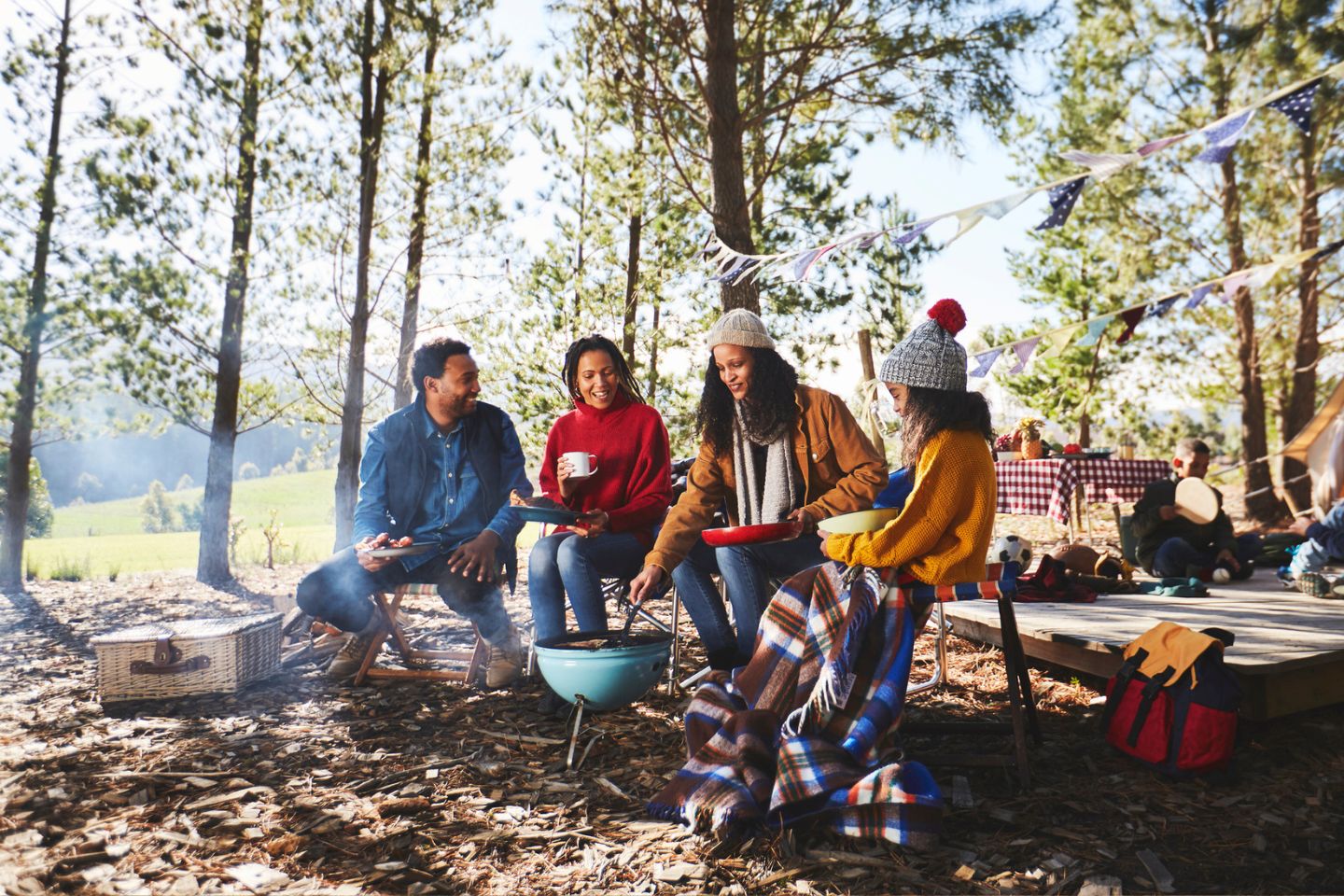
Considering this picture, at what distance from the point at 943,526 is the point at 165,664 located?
3.01m

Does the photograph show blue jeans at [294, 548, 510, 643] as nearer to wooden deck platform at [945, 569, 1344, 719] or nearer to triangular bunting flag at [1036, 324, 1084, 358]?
wooden deck platform at [945, 569, 1344, 719]

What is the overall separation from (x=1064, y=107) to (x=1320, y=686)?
8.20m

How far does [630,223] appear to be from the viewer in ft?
26.7

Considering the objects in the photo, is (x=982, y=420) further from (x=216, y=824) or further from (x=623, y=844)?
(x=216, y=824)

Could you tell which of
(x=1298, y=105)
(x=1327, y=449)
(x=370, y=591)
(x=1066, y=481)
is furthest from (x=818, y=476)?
(x=1066, y=481)

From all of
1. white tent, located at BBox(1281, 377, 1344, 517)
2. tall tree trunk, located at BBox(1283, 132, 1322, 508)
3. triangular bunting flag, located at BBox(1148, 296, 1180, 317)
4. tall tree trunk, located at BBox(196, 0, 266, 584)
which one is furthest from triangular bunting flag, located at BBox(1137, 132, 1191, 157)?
tall tree trunk, located at BBox(196, 0, 266, 584)

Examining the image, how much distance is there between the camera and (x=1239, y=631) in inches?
129

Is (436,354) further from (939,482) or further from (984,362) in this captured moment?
(984,362)

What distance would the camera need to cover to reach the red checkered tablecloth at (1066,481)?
657cm

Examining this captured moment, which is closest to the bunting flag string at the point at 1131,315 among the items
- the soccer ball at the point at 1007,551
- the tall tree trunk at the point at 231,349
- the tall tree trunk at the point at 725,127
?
the tall tree trunk at the point at 725,127

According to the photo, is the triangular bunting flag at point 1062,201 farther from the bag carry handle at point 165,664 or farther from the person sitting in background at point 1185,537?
the bag carry handle at point 165,664

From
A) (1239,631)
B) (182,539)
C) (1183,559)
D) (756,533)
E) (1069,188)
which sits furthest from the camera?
(182,539)

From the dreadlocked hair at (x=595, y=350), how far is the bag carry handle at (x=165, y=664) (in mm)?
1868

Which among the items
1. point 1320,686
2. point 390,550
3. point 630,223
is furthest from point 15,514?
point 1320,686
